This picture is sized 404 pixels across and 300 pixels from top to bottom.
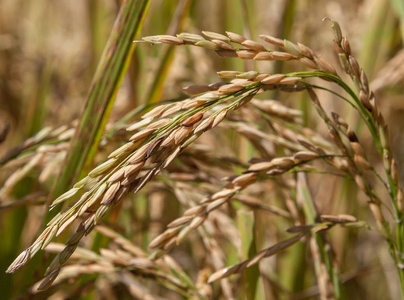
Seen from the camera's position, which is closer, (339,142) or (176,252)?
(339,142)

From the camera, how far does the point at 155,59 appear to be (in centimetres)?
143

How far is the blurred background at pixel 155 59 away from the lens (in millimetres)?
1004

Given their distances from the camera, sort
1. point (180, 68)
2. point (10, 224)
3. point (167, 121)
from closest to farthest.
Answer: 1. point (167, 121)
2. point (10, 224)
3. point (180, 68)

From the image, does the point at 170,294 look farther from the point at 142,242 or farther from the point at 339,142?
the point at 339,142

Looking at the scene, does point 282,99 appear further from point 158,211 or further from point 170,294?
point 170,294

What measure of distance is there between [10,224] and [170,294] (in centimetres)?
60

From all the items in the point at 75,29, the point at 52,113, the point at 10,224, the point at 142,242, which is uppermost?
the point at 75,29

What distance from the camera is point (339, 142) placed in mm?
605

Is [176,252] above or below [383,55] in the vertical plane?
below

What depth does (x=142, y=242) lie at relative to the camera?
1226 millimetres

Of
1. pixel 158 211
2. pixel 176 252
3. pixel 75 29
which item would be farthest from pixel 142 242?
pixel 75 29

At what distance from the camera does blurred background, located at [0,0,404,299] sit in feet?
3.29

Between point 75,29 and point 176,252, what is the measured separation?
1.43m

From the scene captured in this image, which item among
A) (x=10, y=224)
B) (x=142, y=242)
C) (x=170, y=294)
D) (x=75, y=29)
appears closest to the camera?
(x=10, y=224)
